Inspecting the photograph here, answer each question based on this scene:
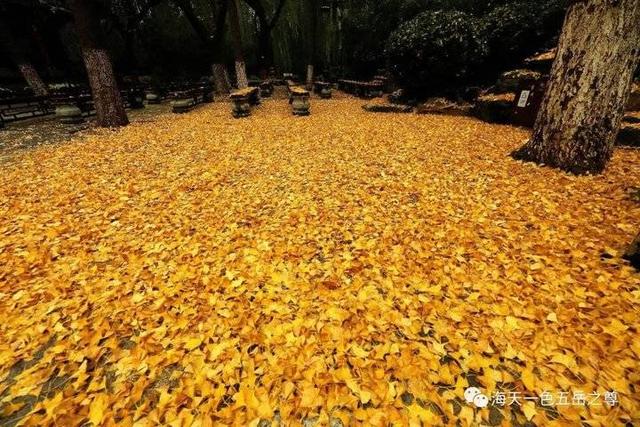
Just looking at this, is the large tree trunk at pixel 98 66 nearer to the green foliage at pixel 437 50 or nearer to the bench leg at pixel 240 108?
the bench leg at pixel 240 108

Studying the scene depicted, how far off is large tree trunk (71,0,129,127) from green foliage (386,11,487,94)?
9.91 metres

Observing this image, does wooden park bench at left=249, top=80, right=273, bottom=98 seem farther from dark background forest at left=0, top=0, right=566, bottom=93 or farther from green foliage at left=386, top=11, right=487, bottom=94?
green foliage at left=386, top=11, right=487, bottom=94

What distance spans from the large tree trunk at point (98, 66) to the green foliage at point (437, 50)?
9.91m

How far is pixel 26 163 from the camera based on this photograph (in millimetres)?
6625

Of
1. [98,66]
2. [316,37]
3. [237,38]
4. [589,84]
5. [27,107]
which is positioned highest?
[316,37]

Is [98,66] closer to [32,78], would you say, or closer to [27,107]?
[27,107]

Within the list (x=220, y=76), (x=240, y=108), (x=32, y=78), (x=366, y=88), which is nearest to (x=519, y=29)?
(x=366, y=88)

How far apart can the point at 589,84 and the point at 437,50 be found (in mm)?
6759

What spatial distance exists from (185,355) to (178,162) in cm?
505

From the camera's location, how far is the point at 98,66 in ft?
29.6

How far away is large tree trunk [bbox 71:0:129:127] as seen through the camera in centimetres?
858

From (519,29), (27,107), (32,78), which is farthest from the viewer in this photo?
(32,78)

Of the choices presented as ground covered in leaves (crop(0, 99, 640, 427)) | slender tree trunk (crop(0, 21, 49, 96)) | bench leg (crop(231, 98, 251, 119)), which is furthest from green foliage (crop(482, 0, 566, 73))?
slender tree trunk (crop(0, 21, 49, 96))

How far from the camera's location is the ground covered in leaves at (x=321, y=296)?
2049 millimetres
